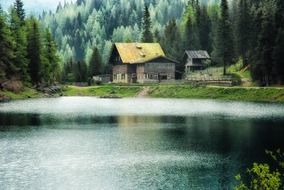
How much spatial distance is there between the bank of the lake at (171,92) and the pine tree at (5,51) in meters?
5.07

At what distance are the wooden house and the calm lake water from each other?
244 ft

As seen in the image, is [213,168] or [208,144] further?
[208,144]

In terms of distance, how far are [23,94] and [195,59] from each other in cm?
5536

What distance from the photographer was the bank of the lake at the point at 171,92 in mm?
98438

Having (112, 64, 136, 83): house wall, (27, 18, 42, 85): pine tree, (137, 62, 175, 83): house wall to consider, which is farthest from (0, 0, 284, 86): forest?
(112, 64, 136, 83): house wall

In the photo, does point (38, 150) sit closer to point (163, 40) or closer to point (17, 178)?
point (17, 178)

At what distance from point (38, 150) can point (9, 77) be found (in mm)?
73425

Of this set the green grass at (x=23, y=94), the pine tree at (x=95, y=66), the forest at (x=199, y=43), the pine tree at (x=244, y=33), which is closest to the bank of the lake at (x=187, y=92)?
the forest at (x=199, y=43)

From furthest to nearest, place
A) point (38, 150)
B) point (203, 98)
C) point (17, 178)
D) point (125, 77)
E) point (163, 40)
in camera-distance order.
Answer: point (163, 40)
point (125, 77)
point (203, 98)
point (38, 150)
point (17, 178)

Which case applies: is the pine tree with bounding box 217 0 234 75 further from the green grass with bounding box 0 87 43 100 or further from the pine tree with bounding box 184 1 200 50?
the green grass with bounding box 0 87 43 100

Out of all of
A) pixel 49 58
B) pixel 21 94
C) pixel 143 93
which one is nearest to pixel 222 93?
pixel 143 93

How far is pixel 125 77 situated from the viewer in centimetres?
14712

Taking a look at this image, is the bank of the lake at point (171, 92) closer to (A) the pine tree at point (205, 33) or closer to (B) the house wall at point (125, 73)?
(B) the house wall at point (125, 73)

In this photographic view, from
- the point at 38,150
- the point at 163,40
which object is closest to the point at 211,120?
the point at 38,150
